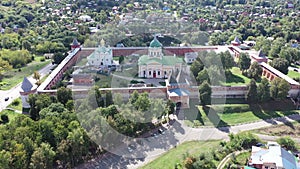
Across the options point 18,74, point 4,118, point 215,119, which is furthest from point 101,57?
point 215,119

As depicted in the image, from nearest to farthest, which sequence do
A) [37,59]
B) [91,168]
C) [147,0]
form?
1. [91,168]
2. [37,59]
3. [147,0]

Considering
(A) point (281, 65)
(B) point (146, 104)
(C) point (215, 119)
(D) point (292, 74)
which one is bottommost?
(C) point (215, 119)

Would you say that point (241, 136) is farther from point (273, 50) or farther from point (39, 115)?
point (273, 50)

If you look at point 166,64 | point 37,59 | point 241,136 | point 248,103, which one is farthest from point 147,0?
point 241,136

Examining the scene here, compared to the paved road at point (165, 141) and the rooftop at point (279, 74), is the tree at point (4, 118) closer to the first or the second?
the paved road at point (165, 141)

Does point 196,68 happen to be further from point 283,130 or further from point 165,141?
point 165,141
